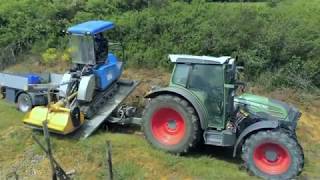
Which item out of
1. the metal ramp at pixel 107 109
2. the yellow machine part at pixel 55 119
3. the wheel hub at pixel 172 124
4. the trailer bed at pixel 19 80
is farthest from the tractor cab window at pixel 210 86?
the trailer bed at pixel 19 80

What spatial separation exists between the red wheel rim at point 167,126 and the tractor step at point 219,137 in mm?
522

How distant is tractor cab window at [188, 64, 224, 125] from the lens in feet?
32.5

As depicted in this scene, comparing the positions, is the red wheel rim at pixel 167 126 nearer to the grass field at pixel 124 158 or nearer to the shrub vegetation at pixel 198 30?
the grass field at pixel 124 158

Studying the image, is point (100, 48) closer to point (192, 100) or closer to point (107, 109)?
point (107, 109)

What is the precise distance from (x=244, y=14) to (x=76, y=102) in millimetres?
6135

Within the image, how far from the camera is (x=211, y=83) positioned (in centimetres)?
995

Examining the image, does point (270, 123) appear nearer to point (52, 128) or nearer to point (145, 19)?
point (52, 128)

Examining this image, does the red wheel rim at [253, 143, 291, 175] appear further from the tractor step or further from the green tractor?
the tractor step

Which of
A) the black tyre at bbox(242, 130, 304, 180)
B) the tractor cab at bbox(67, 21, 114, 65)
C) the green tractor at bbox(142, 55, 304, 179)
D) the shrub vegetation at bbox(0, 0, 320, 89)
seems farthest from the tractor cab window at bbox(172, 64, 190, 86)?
the shrub vegetation at bbox(0, 0, 320, 89)

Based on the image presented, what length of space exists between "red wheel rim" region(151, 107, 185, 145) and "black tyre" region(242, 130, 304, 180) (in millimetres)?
1409

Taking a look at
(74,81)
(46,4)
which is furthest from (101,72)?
Answer: (46,4)

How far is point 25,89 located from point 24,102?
0.58 metres

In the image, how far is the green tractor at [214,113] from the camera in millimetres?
9500

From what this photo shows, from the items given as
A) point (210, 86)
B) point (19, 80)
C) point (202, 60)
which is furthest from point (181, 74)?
point (19, 80)
